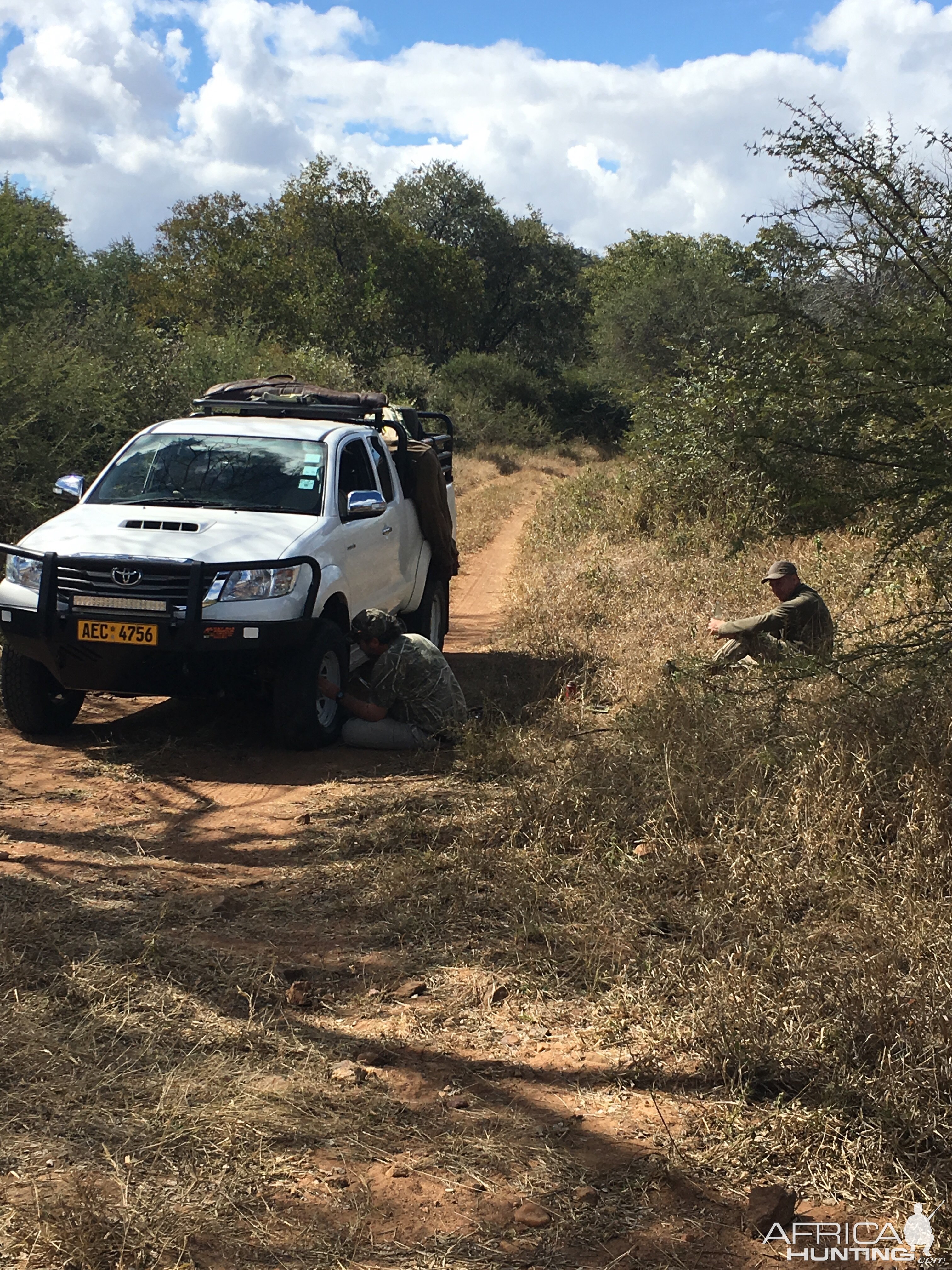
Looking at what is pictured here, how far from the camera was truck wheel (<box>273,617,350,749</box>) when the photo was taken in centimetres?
681

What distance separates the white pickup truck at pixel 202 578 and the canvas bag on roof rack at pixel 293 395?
1.46 metres

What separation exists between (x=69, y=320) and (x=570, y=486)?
9.53 meters

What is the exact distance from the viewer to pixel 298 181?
39.8 meters

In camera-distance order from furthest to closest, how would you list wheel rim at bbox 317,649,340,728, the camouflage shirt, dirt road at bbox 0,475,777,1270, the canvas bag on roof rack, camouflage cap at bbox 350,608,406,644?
the canvas bag on roof rack
camouflage cap at bbox 350,608,406,644
the camouflage shirt
wheel rim at bbox 317,649,340,728
dirt road at bbox 0,475,777,1270

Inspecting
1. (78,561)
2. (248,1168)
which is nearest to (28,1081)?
(248,1168)

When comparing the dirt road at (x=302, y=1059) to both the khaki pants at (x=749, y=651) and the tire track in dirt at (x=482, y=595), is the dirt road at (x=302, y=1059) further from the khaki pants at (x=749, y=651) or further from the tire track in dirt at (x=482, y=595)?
the tire track in dirt at (x=482, y=595)

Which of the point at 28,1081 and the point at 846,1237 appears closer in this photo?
the point at 846,1237

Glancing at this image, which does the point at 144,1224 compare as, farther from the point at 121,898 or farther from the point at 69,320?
the point at 69,320

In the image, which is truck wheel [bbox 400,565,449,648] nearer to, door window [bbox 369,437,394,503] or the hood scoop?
door window [bbox 369,437,394,503]

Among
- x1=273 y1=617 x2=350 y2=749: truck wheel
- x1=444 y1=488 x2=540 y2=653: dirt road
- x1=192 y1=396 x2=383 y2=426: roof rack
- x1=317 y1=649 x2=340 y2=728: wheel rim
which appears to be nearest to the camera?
x1=273 y1=617 x2=350 y2=749: truck wheel

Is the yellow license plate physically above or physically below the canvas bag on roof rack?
below

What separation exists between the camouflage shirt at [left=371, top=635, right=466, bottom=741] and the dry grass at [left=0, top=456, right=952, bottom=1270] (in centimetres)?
60

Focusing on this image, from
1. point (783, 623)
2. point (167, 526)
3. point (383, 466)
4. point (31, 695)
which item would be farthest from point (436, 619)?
point (31, 695)

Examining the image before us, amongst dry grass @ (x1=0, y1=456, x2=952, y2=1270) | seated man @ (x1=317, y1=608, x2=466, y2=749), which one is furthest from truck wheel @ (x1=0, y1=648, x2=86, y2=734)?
seated man @ (x1=317, y1=608, x2=466, y2=749)
